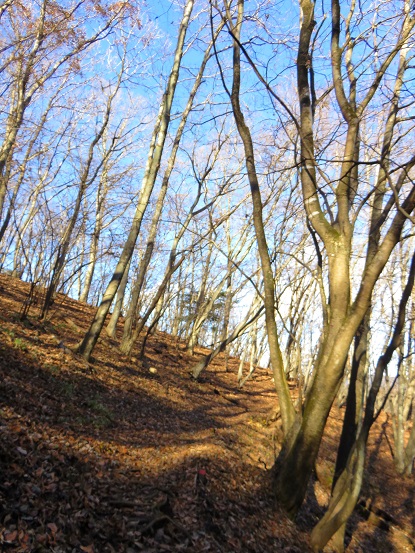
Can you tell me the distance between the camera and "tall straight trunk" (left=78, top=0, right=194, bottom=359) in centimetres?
822

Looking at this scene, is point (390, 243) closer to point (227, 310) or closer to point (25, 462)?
point (25, 462)

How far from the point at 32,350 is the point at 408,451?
11.3 metres

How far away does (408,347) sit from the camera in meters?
13.9

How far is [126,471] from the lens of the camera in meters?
4.52

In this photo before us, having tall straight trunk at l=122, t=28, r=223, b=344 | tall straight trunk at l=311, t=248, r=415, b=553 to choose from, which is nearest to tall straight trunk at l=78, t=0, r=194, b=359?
tall straight trunk at l=122, t=28, r=223, b=344

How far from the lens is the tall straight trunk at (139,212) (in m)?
8.22

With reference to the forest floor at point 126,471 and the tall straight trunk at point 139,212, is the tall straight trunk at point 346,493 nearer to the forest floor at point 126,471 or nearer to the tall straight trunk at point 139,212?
the forest floor at point 126,471

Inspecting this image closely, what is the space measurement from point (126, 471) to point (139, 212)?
20.6ft

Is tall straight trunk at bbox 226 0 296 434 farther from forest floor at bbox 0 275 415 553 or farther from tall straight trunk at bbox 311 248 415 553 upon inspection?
forest floor at bbox 0 275 415 553

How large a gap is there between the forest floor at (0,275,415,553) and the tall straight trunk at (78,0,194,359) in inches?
22.1

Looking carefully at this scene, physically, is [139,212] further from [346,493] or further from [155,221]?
[346,493]

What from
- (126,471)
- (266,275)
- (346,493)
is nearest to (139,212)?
(266,275)

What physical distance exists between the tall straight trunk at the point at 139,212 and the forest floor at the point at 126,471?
560 millimetres

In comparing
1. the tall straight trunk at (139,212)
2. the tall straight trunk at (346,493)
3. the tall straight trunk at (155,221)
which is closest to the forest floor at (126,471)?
the tall straight trunk at (346,493)
